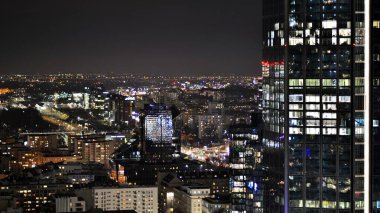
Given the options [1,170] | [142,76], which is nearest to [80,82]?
[142,76]

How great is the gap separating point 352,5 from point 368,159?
9.47ft

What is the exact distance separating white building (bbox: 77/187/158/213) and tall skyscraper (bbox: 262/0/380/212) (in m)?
19.4

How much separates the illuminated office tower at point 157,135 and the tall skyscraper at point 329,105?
3233cm

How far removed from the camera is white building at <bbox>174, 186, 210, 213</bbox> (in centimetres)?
3809

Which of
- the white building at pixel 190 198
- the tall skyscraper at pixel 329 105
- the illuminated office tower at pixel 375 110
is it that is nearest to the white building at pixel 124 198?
the white building at pixel 190 198

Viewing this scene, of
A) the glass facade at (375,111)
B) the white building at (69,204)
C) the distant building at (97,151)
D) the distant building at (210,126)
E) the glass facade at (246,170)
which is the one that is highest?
the glass facade at (375,111)

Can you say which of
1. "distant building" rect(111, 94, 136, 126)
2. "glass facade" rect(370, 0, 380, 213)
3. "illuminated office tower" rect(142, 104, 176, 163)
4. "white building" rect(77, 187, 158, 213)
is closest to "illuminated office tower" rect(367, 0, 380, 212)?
"glass facade" rect(370, 0, 380, 213)

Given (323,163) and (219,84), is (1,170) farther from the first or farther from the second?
(323,163)

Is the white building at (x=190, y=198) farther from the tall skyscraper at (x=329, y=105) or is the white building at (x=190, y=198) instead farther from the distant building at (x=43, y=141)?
the distant building at (x=43, y=141)

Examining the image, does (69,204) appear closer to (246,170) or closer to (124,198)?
(124,198)

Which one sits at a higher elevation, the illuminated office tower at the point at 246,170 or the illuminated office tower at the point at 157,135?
the illuminated office tower at the point at 246,170

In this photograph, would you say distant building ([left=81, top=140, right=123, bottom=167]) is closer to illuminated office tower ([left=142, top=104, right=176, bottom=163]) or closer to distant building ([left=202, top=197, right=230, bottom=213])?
illuminated office tower ([left=142, top=104, right=176, bottom=163])

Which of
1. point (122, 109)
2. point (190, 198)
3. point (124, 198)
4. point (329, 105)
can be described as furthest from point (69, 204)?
point (122, 109)

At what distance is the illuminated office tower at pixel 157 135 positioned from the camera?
176 ft
